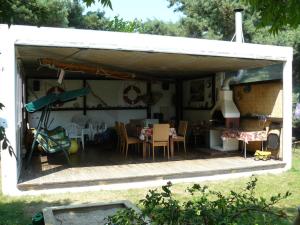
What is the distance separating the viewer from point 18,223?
5.00 metres

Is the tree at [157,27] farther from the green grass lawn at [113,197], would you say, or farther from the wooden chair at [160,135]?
the green grass lawn at [113,197]

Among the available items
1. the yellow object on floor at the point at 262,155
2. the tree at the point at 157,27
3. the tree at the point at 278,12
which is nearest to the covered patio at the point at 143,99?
the yellow object on floor at the point at 262,155

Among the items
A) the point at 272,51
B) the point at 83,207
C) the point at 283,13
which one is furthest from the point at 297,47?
the point at 283,13

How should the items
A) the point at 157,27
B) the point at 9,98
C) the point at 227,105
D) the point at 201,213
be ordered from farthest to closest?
1. the point at 157,27
2. the point at 227,105
3. the point at 9,98
4. the point at 201,213

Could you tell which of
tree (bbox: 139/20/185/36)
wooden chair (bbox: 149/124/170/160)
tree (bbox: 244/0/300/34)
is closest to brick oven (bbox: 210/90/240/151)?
wooden chair (bbox: 149/124/170/160)

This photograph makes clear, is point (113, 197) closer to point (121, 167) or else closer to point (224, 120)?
point (121, 167)

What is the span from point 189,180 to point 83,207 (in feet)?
10.3

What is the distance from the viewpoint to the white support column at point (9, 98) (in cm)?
619

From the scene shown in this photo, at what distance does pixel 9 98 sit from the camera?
6238mm

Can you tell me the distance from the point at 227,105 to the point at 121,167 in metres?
3.84

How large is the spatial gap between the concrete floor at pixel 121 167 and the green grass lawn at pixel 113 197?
0.85ft

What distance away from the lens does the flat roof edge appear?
620 centimetres

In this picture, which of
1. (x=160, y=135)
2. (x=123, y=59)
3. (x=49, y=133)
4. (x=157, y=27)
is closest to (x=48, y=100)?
(x=49, y=133)

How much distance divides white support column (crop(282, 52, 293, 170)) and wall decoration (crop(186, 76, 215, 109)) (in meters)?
3.22
